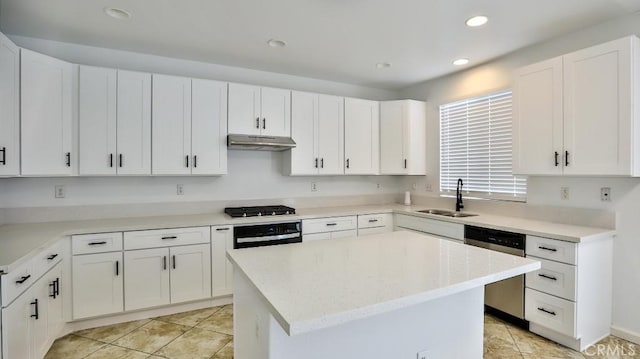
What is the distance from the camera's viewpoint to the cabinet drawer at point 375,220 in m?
3.93

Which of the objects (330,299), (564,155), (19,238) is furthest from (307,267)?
(564,155)

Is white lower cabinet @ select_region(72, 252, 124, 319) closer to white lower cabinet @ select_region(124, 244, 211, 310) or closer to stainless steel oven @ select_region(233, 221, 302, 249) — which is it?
white lower cabinet @ select_region(124, 244, 211, 310)

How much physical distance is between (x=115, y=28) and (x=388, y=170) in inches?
131

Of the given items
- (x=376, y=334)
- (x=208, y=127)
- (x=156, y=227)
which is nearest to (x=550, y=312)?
(x=376, y=334)

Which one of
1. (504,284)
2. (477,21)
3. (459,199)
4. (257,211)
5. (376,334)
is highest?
(477,21)

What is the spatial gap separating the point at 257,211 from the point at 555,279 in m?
2.73

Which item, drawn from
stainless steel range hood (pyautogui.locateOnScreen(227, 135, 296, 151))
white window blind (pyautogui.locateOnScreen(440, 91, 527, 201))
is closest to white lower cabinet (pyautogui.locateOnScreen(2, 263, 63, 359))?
stainless steel range hood (pyautogui.locateOnScreen(227, 135, 296, 151))

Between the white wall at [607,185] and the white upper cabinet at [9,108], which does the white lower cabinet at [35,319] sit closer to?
the white upper cabinet at [9,108]

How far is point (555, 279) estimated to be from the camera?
2506 millimetres

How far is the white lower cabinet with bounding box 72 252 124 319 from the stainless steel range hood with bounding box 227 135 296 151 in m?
1.46

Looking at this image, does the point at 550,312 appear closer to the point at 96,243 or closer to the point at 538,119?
the point at 538,119

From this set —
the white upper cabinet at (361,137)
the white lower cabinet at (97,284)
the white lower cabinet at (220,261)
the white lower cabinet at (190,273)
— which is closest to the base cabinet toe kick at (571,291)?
the white upper cabinet at (361,137)

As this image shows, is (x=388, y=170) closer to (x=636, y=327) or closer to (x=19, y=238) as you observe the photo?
(x=636, y=327)

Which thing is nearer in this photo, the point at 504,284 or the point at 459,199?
the point at 504,284
